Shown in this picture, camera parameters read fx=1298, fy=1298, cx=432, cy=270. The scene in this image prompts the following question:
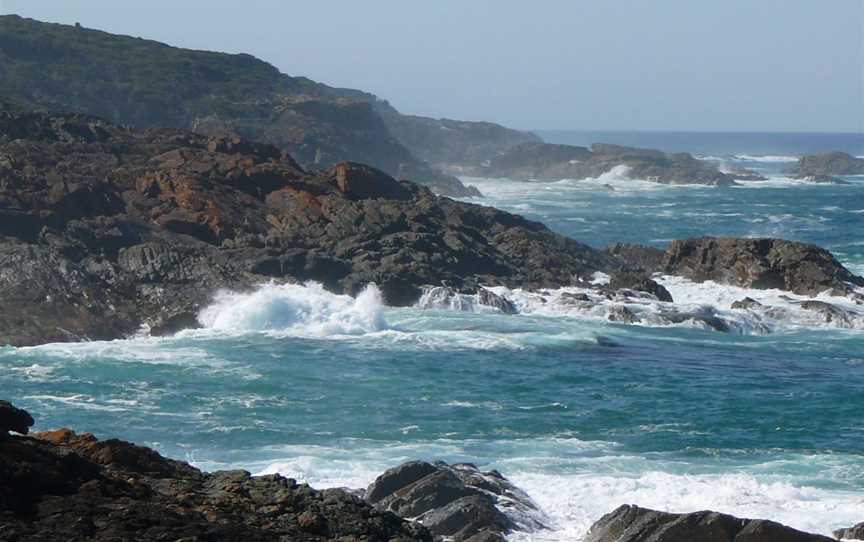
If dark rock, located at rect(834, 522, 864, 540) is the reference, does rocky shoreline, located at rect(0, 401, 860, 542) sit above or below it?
above

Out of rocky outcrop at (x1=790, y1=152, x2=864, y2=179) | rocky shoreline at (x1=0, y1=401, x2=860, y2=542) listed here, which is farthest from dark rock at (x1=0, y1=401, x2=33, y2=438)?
rocky outcrop at (x1=790, y1=152, x2=864, y2=179)

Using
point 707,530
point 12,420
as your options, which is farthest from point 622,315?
point 12,420

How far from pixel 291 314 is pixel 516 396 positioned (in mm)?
9887

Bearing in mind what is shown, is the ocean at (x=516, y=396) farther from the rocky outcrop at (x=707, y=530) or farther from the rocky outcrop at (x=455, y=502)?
the rocky outcrop at (x=707, y=530)

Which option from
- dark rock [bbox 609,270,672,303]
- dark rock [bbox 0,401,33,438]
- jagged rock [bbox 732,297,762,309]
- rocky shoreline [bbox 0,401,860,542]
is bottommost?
jagged rock [bbox 732,297,762,309]

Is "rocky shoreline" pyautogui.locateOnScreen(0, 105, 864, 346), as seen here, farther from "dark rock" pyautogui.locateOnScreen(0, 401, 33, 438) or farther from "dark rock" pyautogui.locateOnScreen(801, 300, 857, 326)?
"dark rock" pyautogui.locateOnScreen(0, 401, 33, 438)

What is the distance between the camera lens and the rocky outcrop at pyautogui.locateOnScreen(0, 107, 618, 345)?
35406 mm

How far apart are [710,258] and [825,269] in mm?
3977

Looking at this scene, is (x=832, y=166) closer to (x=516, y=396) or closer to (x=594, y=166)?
(x=594, y=166)

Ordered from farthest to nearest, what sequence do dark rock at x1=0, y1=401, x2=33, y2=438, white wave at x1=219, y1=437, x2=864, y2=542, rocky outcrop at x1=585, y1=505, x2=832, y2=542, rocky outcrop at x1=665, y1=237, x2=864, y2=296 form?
1. rocky outcrop at x1=665, y1=237, x2=864, y2=296
2. white wave at x1=219, y1=437, x2=864, y2=542
3. rocky outcrop at x1=585, y1=505, x2=832, y2=542
4. dark rock at x1=0, y1=401, x2=33, y2=438

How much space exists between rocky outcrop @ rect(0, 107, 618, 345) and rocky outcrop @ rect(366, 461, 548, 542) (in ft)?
55.2

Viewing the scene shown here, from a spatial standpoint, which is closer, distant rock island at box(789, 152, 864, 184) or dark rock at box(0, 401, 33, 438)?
dark rock at box(0, 401, 33, 438)

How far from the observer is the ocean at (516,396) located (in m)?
21.6

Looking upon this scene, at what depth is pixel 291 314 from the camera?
3641cm
